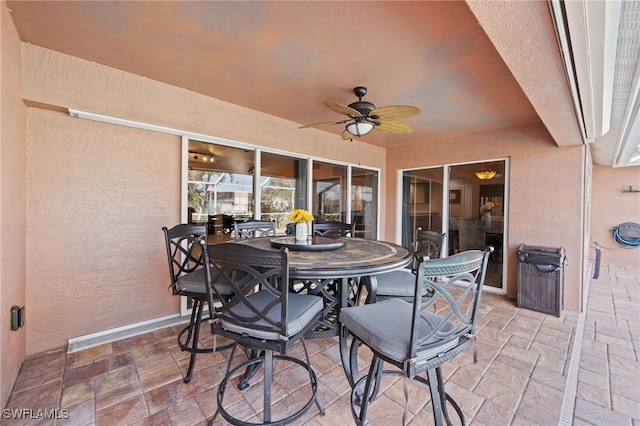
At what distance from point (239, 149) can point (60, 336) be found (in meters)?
2.48

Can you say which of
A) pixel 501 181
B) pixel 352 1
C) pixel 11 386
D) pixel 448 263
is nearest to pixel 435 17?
pixel 352 1

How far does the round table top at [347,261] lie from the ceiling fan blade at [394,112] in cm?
116

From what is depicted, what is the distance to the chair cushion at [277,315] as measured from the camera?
4.47ft

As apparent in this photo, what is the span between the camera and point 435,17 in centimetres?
163

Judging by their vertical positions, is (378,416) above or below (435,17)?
below

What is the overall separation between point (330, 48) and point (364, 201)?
3295 mm

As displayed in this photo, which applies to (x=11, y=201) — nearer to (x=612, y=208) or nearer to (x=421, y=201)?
(x=421, y=201)

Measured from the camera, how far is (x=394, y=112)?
2.21 metres

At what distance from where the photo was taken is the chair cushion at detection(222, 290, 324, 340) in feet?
4.47

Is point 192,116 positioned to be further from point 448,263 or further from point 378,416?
point 378,416

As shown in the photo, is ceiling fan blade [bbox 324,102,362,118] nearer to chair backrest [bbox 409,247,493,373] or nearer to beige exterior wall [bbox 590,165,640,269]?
chair backrest [bbox 409,247,493,373]

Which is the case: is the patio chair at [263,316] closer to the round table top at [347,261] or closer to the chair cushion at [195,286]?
the round table top at [347,261]

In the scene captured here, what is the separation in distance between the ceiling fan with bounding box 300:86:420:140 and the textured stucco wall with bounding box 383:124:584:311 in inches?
79.9

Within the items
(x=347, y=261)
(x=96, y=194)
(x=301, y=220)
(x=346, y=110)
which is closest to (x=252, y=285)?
(x=347, y=261)
